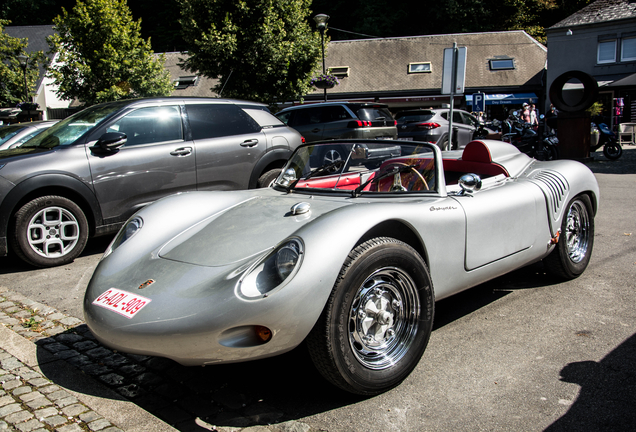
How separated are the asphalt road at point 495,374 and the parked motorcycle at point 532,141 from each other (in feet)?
34.3

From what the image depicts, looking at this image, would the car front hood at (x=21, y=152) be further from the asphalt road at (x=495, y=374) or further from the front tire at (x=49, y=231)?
the asphalt road at (x=495, y=374)

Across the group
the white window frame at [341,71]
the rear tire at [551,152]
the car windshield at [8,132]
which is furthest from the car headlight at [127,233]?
the white window frame at [341,71]

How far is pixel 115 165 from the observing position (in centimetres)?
530

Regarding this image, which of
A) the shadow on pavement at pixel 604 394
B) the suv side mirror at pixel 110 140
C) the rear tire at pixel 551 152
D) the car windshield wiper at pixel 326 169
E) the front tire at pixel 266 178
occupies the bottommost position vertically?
the shadow on pavement at pixel 604 394

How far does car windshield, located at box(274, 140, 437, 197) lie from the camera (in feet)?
10.8

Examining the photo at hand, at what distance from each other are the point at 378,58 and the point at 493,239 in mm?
35365

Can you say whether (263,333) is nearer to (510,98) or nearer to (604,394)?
(604,394)

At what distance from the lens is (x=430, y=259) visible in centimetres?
289

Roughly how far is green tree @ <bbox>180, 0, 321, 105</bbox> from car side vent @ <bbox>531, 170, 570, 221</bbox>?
16799 millimetres

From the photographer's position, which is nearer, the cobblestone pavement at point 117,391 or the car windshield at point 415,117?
the cobblestone pavement at point 117,391

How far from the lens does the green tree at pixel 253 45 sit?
1967 cm

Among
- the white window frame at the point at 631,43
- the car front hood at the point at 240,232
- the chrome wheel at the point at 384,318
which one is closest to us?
the chrome wheel at the point at 384,318

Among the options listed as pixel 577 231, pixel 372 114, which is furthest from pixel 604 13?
pixel 577 231

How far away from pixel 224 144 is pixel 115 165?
4.35 feet
